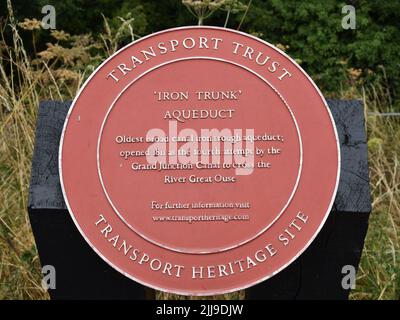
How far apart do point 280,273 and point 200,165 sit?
2.11 feet

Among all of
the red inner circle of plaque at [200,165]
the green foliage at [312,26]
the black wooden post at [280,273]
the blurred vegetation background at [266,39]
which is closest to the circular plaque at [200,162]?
the red inner circle of plaque at [200,165]

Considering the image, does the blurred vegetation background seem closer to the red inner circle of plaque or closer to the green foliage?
the green foliage

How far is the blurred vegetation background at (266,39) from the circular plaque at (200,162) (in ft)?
3.43

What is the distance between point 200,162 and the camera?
11.5 feet

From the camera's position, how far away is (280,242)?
345 cm

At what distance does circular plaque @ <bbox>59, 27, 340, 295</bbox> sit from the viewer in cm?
345

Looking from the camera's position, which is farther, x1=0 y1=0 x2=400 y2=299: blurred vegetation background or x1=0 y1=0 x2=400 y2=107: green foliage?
x1=0 y1=0 x2=400 y2=107: green foliage

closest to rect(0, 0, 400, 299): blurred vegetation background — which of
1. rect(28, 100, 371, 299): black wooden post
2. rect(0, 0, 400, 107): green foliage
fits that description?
rect(0, 0, 400, 107): green foliage

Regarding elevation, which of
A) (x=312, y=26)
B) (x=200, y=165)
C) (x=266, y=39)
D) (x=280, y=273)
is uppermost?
(x=312, y=26)

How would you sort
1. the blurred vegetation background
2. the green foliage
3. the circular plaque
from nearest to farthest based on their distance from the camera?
the circular plaque
the blurred vegetation background
the green foliage

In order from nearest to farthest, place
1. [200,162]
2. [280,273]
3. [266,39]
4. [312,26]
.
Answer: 1. [200,162]
2. [280,273]
3. [312,26]
4. [266,39]

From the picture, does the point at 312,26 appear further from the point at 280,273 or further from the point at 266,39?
the point at 280,273

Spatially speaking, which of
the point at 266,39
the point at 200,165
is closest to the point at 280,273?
the point at 200,165

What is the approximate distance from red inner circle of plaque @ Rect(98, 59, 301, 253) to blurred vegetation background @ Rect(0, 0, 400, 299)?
1128 millimetres
